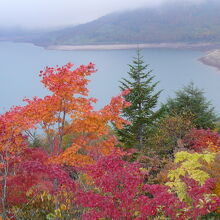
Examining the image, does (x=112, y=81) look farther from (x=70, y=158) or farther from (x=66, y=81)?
(x=70, y=158)

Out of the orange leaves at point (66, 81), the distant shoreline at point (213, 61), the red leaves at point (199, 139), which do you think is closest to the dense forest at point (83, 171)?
the orange leaves at point (66, 81)

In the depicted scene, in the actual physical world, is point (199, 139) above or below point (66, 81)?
below

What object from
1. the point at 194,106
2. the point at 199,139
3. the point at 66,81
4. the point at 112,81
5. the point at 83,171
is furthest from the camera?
the point at 112,81

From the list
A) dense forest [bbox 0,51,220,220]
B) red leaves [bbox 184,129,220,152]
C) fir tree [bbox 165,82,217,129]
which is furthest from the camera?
fir tree [bbox 165,82,217,129]

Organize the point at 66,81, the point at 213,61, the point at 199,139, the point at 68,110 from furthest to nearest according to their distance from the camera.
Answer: the point at 213,61, the point at 199,139, the point at 68,110, the point at 66,81

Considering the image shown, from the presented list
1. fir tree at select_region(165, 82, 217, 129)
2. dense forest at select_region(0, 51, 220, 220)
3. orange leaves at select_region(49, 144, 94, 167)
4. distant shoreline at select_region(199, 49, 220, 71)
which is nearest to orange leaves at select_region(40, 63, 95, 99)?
dense forest at select_region(0, 51, 220, 220)

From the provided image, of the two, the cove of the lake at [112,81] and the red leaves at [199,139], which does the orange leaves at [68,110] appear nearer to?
the red leaves at [199,139]

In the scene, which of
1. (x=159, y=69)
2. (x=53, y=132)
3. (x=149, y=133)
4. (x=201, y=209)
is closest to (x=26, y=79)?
(x=159, y=69)

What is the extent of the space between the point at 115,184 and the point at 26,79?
302 feet

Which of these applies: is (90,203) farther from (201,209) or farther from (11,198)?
(11,198)

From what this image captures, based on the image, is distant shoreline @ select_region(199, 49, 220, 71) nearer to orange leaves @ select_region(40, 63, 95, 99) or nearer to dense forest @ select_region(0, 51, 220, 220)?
dense forest @ select_region(0, 51, 220, 220)

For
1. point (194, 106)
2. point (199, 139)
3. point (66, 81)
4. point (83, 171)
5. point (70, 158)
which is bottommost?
point (199, 139)

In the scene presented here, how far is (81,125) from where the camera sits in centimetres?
1044

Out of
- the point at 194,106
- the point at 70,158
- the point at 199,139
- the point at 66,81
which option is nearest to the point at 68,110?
the point at 66,81
